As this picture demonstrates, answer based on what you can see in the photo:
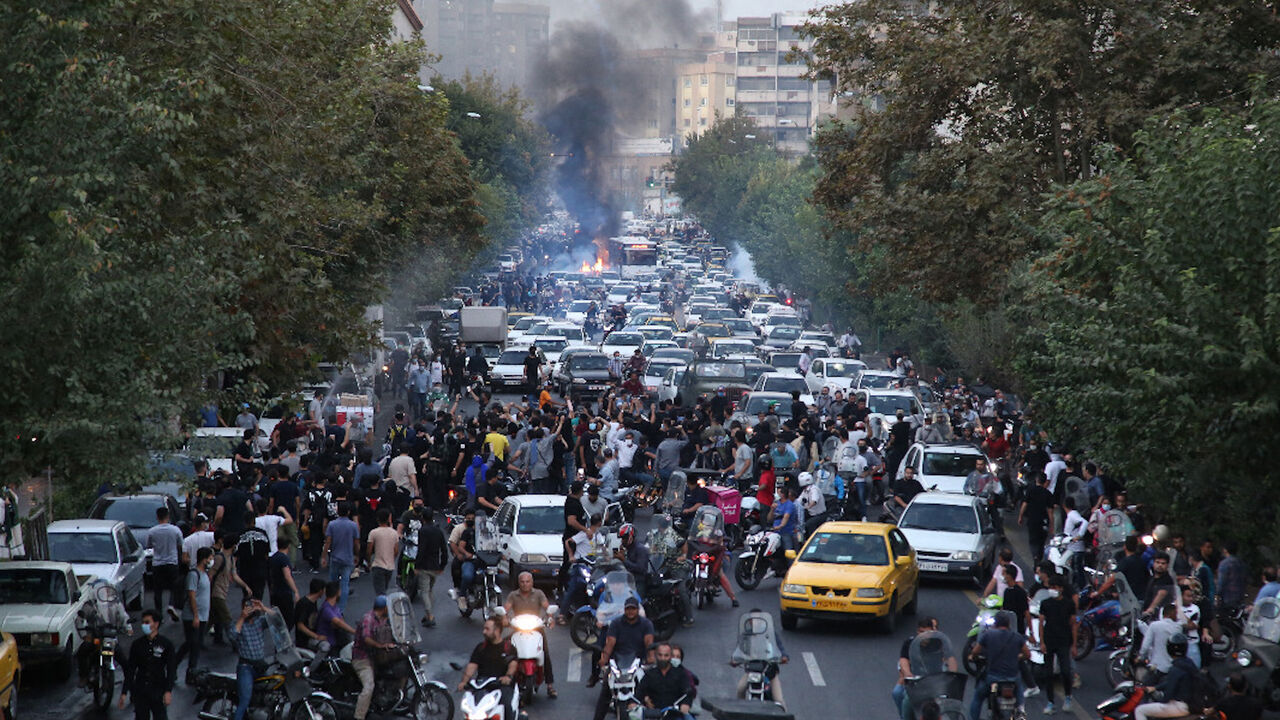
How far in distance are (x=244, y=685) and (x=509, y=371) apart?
30.1 metres

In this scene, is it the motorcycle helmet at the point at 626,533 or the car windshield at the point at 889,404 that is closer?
the motorcycle helmet at the point at 626,533

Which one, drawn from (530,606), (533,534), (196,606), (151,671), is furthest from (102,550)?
(530,606)

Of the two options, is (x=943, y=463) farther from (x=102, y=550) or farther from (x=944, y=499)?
(x=102, y=550)

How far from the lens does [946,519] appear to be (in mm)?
21984

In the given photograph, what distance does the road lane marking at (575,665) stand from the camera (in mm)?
16298

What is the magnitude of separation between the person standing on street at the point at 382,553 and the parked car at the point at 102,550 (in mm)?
3142

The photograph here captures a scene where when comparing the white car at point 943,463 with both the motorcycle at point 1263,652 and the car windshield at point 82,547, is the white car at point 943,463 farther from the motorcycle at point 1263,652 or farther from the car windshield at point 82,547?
the car windshield at point 82,547

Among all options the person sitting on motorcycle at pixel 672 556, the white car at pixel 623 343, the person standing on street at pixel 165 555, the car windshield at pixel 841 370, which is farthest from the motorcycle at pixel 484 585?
the white car at pixel 623 343

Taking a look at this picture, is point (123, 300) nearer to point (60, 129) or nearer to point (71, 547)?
point (60, 129)

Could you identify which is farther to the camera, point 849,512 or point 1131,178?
point 849,512

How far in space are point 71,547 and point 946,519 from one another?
38.4 feet

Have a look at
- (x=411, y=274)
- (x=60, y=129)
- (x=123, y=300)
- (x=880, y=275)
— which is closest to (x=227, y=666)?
(x=123, y=300)

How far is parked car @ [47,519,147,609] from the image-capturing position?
1881cm

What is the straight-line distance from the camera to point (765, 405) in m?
32.8
